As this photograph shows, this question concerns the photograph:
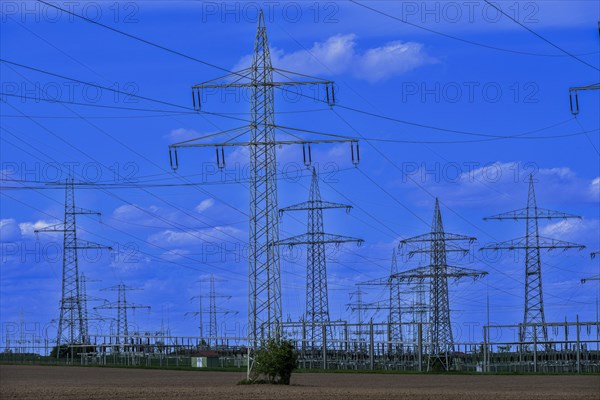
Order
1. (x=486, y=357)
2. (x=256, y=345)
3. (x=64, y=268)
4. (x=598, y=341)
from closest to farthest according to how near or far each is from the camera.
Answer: (x=256, y=345)
(x=598, y=341)
(x=486, y=357)
(x=64, y=268)

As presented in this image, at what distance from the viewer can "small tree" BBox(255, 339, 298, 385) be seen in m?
36.6

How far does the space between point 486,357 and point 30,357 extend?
3698cm

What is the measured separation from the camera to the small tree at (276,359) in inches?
1439

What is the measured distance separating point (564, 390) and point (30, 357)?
5511 centimetres

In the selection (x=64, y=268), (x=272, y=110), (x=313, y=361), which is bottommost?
(x=313, y=361)

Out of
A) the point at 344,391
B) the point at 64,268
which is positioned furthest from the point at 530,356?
the point at 344,391

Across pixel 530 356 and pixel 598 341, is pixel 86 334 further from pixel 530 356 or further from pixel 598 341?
pixel 598 341

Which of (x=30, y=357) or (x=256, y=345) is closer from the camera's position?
(x=256, y=345)

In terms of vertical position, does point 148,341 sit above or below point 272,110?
below

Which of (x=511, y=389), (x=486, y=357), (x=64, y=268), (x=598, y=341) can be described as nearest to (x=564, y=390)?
(x=511, y=389)

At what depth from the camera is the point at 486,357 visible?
58781mm

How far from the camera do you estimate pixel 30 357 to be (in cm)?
8025

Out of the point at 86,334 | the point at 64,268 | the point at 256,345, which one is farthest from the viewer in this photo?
the point at 86,334

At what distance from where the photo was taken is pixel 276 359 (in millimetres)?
36531
